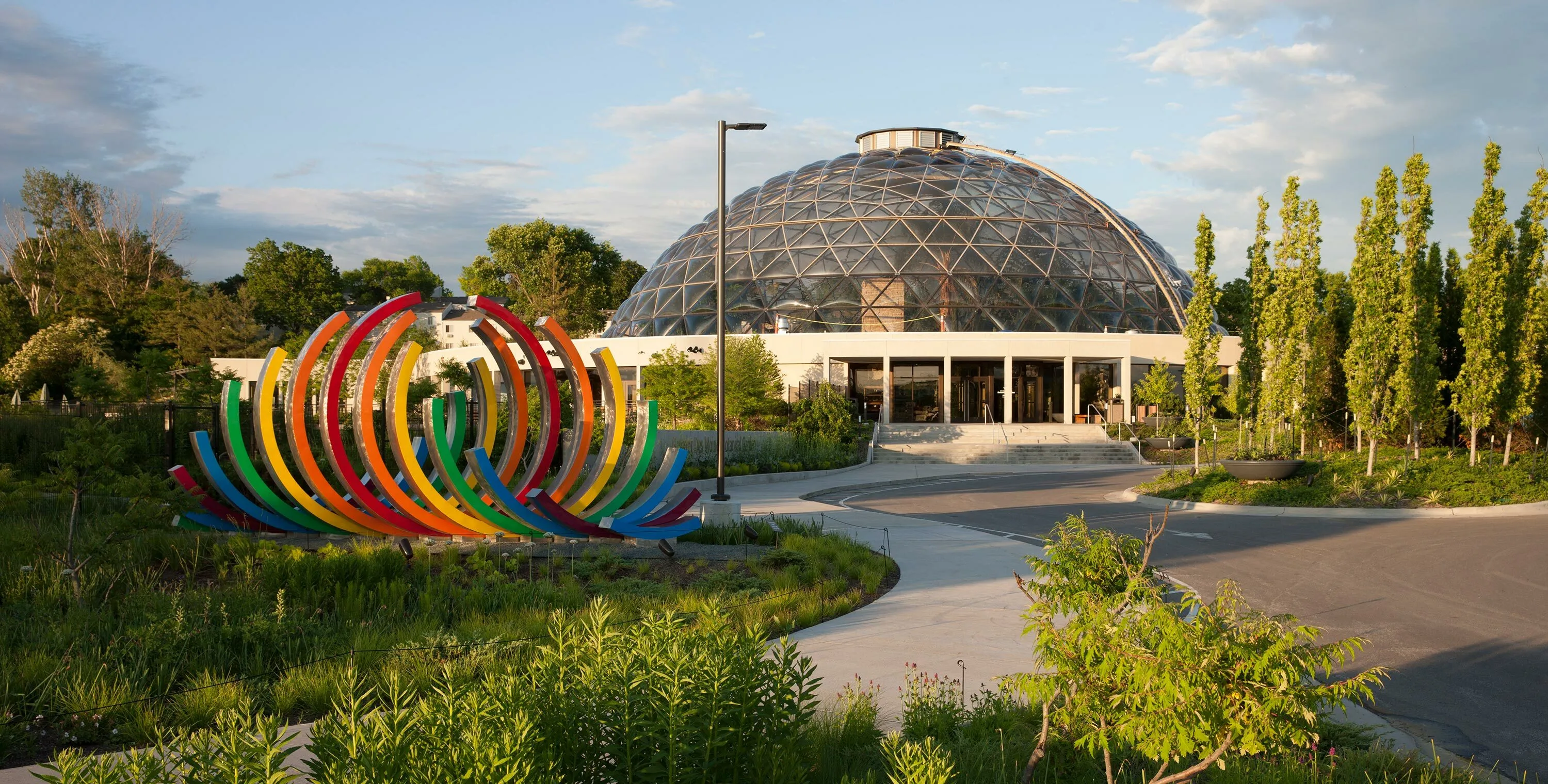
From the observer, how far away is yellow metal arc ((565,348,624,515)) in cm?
1195

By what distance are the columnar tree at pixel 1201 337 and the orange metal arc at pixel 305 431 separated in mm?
17610

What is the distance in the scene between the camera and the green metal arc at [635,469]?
12.1 meters

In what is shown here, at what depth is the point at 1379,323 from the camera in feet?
65.6

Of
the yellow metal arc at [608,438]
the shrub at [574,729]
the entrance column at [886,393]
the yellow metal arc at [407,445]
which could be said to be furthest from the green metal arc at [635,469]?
the entrance column at [886,393]

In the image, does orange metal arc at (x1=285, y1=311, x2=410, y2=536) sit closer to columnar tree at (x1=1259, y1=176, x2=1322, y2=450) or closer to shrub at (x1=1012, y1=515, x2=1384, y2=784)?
shrub at (x1=1012, y1=515, x2=1384, y2=784)

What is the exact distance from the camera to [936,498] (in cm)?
2109

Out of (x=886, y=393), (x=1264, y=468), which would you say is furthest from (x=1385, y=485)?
(x=886, y=393)

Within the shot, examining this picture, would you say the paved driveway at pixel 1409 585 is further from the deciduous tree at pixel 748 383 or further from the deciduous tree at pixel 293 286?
the deciduous tree at pixel 293 286

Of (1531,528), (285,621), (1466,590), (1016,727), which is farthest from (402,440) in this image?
(1531,528)

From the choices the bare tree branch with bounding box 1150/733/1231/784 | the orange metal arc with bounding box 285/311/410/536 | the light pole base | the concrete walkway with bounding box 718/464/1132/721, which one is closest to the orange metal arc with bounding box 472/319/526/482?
the orange metal arc with bounding box 285/311/410/536

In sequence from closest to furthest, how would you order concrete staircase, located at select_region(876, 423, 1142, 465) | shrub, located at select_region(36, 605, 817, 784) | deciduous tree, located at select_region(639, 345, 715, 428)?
shrub, located at select_region(36, 605, 817, 784)
deciduous tree, located at select_region(639, 345, 715, 428)
concrete staircase, located at select_region(876, 423, 1142, 465)

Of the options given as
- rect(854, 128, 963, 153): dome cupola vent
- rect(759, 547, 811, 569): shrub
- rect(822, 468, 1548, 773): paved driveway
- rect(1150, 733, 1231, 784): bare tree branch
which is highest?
rect(854, 128, 963, 153): dome cupola vent

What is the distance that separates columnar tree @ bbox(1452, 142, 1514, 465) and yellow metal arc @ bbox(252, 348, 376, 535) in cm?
2121

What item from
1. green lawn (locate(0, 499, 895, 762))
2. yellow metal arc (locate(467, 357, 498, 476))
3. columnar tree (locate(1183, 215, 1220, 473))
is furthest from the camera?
columnar tree (locate(1183, 215, 1220, 473))
